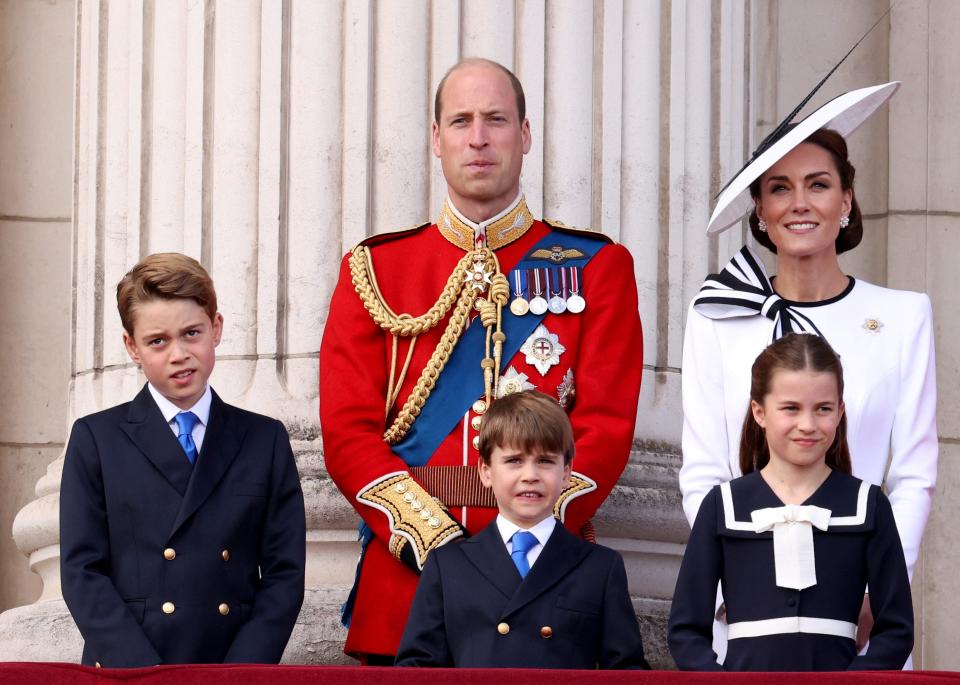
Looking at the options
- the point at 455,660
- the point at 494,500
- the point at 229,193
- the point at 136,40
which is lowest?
the point at 455,660

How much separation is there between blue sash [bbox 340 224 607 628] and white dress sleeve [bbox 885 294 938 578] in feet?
2.80

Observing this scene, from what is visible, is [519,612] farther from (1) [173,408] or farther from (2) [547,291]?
(2) [547,291]

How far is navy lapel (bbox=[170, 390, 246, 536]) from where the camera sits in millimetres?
4172

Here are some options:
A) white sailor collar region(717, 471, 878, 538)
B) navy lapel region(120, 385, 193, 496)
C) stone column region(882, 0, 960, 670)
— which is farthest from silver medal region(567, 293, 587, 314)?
stone column region(882, 0, 960, 670)

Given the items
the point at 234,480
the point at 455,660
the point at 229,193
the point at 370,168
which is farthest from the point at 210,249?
the point at 455,660

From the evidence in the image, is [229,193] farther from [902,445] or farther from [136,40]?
[902,445]

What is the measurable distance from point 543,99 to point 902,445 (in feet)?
6.21

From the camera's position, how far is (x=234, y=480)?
168 inches

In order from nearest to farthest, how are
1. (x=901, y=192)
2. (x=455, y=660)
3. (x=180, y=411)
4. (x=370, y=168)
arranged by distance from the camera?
(x=455, y=660) → (x=180, y=411) → (x=370, y=168) → (x=901, y=192)

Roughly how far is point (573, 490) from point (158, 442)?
940 millimetres

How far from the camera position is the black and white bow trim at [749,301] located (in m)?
4.45

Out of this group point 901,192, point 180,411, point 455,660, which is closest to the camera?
point 455,660

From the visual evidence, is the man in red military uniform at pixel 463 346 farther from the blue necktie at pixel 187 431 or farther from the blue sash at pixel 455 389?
the blue necktie at pixel 187 431

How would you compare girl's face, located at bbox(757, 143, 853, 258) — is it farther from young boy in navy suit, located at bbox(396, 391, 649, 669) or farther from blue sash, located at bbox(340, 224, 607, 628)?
young boy in navy suit, located at bbox(396, 391, 649, 669)
